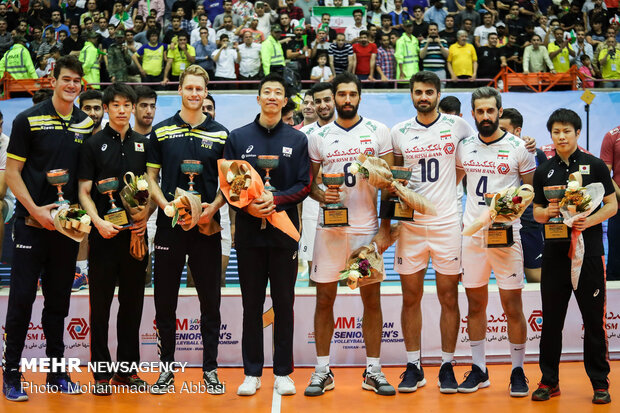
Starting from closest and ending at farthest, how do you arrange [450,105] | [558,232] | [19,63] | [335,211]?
[558,232]
[335,211]
[450,105]
[19,63]

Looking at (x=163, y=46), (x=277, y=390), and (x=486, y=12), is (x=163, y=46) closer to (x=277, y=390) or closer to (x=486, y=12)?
(x=486, y=12)

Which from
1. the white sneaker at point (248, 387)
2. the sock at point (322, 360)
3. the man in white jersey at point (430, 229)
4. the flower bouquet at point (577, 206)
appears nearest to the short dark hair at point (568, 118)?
the flower bouquet at point (577, 206)

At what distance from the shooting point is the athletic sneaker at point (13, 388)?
5.34 metres

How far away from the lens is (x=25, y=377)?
20.0ft

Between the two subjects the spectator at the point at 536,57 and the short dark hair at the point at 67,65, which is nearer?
the short dark hair at the point at 67,65

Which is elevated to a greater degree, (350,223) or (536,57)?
(536,57)

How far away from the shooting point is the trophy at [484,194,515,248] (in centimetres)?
541

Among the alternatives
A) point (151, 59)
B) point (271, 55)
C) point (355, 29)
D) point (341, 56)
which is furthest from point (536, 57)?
point (151, 59)

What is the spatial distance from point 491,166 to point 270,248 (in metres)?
1.96

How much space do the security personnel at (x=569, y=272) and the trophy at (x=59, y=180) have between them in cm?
382

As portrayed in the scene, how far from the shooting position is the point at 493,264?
562cm

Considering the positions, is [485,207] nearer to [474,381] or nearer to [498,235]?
[498,235]

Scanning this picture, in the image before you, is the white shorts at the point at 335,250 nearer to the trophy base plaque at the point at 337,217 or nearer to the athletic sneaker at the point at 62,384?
the trophy base plaque at the point at 337,217

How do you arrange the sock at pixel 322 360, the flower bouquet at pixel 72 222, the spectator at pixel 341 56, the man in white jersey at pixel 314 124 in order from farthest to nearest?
the spectator at pixel 341 56 < the man in white jersey at pixel 314 124 < the sock at pixel 322 360 < the flower bouquet at pixel 72 222
